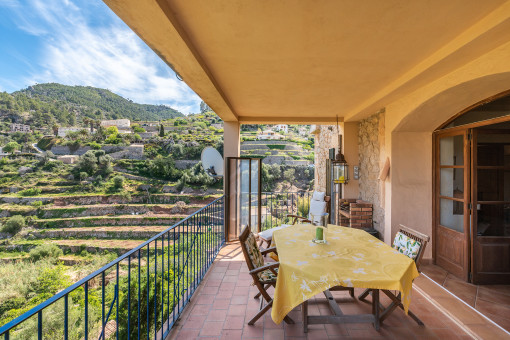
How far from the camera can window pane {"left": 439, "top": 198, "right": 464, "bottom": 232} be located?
283cm

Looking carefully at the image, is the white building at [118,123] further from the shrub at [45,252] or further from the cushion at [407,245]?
the cushion at [407,245]

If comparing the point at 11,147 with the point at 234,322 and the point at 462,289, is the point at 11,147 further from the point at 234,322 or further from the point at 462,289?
the point at 462,289

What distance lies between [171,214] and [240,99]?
2570 centimetres

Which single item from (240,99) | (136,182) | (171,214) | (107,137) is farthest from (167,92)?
(240,99)

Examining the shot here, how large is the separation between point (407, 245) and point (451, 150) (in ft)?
5.59

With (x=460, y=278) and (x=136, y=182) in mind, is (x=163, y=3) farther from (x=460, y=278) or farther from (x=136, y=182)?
(x=136, y=182)

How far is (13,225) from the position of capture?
77.2 feet

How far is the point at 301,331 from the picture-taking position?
1.93m

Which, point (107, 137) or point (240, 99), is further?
point (107, 137)

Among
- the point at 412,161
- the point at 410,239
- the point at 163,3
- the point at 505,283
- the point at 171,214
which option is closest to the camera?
the point at 163,3

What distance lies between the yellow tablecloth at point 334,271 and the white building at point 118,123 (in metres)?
41.6

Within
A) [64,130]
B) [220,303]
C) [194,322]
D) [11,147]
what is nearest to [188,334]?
[194,322]

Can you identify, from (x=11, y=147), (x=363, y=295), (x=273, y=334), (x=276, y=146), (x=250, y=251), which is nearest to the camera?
(x=273, y=334)

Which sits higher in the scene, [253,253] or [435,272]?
[253,253]
